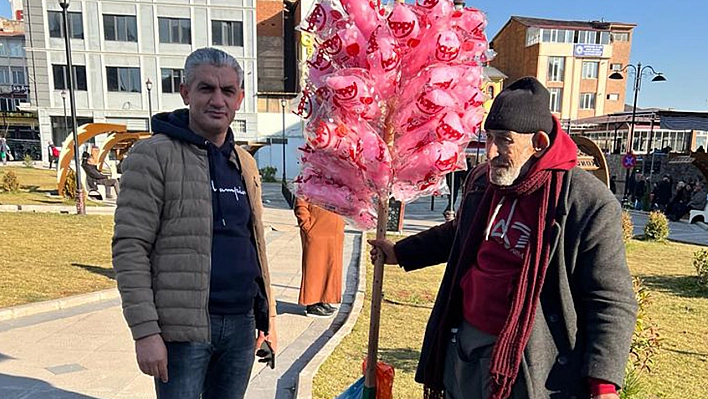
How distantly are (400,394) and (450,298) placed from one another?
189cm

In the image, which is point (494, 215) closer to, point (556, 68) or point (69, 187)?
point (69, 187)

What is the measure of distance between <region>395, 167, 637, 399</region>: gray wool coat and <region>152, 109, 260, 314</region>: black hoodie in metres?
1.24

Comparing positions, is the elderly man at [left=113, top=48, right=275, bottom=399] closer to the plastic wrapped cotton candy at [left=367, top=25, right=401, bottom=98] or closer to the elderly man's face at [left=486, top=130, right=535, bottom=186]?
the plastic wrapped cotton candy at [left=367, top=25, right=401, bottom=98]

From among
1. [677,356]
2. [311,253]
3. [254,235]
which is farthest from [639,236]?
[254,235]

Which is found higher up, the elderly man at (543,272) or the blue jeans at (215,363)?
the elderly man at (543,272)

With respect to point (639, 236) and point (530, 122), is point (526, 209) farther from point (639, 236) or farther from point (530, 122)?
point (639, 236)

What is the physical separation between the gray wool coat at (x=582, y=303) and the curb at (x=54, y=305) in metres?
5.58

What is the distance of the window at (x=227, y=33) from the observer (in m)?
33.3

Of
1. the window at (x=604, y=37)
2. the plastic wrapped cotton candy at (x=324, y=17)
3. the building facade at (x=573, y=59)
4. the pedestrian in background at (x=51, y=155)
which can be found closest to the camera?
the plastic wrapped cotton candy at (x=324, y=17)

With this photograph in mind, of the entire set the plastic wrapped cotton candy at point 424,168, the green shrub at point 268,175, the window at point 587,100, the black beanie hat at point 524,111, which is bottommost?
the green shrub at point 268,175

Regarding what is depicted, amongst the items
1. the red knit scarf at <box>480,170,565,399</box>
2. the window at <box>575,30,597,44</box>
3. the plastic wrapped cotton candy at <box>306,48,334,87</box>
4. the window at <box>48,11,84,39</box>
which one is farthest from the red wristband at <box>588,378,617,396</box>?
the window at <box>575,30,597,44</box>

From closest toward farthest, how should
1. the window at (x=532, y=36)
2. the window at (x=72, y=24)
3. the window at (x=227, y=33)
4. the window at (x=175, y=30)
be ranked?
1. the window at (x=72, y=24)
2. the window at (x=175, y=30)
3. the window at (x=227, y=33)
4. the window at (x=532, y=36)

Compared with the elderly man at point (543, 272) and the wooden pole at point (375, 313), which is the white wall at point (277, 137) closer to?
the wooden pole at point (375, 313)

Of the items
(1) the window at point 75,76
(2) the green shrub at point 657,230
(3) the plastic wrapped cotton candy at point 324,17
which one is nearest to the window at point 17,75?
(1) the window at point 75,76
